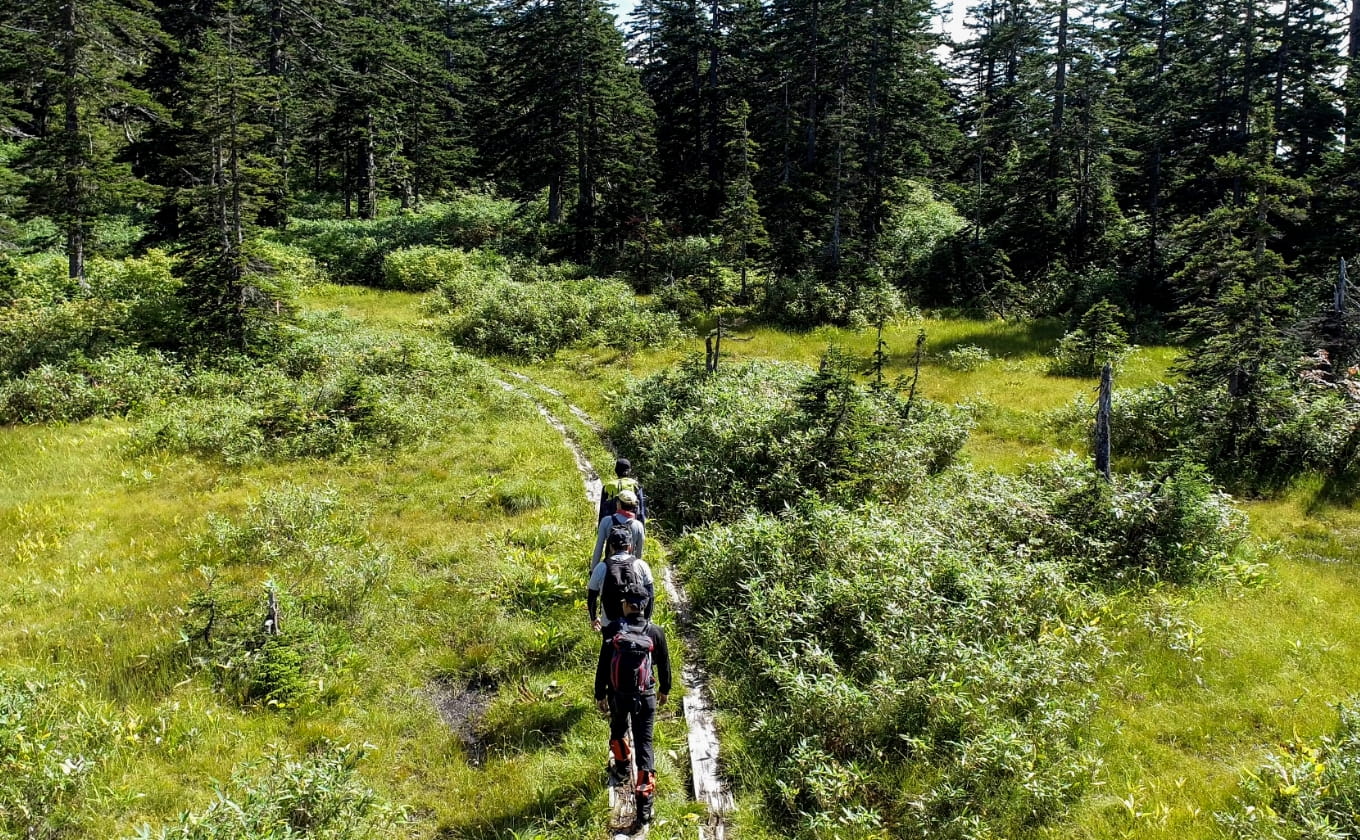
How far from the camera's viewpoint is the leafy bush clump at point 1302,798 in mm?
5809

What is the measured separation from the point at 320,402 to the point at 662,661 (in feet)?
49.5

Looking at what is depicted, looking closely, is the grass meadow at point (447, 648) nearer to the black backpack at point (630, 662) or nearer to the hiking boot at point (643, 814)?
the hiking boot at point (643, 814)

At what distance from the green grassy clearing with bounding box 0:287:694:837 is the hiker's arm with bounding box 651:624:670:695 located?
119cm

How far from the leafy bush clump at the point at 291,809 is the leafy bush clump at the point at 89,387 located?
16.1 m

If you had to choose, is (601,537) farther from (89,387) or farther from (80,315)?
(80,315)

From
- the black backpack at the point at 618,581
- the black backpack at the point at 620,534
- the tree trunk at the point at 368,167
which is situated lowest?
the black backpack at the point at 618,581

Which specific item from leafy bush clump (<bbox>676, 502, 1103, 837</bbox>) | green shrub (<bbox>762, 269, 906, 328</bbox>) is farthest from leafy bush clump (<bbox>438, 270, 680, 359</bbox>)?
leafy bush clump (<bbox>676, 502, 1103, 837</bbox>)

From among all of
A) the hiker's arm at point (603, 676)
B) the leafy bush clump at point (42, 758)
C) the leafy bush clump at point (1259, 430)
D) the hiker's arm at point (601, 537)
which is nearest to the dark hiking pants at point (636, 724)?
the hiker's arm at point (603, 676)

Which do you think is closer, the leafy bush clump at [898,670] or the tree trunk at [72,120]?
the leafy bush clump at [898,670]

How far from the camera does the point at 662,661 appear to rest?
22.9 ft

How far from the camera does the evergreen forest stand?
23.7ft

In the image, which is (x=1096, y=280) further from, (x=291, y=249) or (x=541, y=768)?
(x=291, y=249)

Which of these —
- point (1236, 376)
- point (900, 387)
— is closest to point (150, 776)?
point (900, 387)

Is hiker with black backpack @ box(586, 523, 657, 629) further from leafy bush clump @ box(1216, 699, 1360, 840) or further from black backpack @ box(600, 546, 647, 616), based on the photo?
leafy bush clump @ box(1216, 699, 1360, 840)
